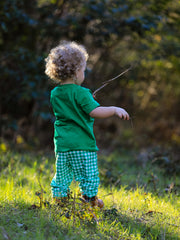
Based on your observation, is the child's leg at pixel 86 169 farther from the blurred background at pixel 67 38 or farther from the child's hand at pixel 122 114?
the blurred background at pixel 67 38

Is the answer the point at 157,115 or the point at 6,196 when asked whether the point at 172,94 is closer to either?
the point at 157,115

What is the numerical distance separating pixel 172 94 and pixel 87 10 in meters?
5.19

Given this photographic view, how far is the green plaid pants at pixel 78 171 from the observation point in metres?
2.95

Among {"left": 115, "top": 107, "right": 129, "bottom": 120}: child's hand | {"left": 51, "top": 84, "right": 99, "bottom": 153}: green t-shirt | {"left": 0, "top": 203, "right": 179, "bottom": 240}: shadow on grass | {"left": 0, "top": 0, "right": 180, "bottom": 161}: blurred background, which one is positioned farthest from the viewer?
{"left": 0, "top": 0, "right": 180, "bottom": 161}: blurred background

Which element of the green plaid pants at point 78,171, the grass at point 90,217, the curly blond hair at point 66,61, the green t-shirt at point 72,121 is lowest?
the grass at point 90,217

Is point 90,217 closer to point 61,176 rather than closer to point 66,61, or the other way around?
point 61,176

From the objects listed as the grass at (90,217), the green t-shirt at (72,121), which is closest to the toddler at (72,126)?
the green t-shirt at (72,121)

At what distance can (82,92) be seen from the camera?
2.87 meters

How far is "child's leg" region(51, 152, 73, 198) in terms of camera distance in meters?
2.99

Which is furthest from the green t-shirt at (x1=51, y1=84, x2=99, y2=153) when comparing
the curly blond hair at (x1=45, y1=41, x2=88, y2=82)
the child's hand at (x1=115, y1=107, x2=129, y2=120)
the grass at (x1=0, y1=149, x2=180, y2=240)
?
the grass at (x1=0, y1=149, x2=180, y2=240)

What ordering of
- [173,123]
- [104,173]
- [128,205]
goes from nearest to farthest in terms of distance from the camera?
[128,205]
[104,173]
[173,123]

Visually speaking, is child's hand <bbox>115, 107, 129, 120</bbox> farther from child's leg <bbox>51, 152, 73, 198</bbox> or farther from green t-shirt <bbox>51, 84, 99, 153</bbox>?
child's leg <bbox>51, 152, 73, 198</bbox>

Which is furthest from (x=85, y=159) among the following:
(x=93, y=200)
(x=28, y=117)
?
(x=28, y=117)

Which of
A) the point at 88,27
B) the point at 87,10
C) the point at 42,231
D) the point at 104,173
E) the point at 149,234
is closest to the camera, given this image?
the point at 42,231
